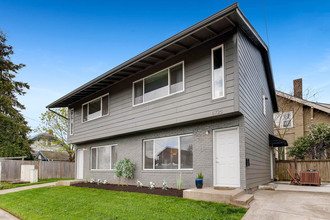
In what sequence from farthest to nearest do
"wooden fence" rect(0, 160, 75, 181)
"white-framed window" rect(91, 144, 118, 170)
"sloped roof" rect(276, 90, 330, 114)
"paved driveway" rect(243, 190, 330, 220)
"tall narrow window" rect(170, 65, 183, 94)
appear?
"wooden fence" rect(0, 160, 75, 181) < "sloped roof" rect(276, 90, 330, 114) < "white-framed window" rect(91, 144, 118, 170) < "tall narrow window" rect(170, 65, 183, 94) < "paved driveway" rect(243, 190, 330, 220)

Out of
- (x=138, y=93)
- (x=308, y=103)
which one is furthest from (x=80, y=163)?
(x=308, y=103)

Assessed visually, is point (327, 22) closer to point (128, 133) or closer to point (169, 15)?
point (169, 15)

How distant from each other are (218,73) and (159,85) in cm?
280

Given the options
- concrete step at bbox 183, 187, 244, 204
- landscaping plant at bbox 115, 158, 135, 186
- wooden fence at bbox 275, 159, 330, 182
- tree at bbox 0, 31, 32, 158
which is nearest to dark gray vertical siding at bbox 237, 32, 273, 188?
concrete step at bbox 183, 187, 244, 204

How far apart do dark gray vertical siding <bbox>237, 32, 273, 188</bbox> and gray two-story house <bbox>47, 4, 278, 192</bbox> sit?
3 cm

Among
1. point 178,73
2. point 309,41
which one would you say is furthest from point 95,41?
point 309,41

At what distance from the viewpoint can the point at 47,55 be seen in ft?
60.2

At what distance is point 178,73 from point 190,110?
63.8 inches

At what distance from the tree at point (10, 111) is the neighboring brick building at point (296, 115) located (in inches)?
892

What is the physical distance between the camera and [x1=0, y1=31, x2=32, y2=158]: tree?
24.2 meters

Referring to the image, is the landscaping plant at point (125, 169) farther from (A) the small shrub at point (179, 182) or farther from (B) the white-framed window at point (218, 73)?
(B) the white-framed window at point (218, 73)

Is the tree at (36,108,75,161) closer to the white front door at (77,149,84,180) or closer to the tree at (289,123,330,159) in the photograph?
the white front door at (77,149,84,180)

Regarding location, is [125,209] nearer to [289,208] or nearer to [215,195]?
[215,195]

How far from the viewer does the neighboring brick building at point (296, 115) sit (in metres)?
18.5
